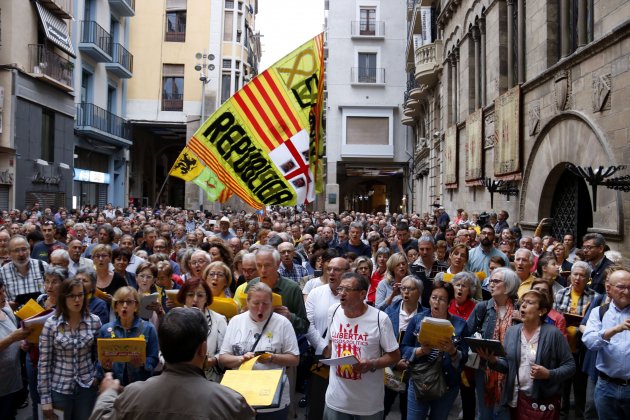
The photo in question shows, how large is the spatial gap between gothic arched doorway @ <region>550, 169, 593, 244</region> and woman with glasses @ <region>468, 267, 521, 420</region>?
7.39 metres

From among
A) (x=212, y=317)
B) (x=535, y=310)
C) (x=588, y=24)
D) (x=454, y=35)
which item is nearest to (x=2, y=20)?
(x=454, y=35)

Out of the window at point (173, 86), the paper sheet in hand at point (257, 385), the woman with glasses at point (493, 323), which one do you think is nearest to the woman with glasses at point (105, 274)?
A: the paper sheet in hand at point (257, 385)

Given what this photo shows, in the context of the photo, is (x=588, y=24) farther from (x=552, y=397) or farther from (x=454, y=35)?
(x=454, y=35)

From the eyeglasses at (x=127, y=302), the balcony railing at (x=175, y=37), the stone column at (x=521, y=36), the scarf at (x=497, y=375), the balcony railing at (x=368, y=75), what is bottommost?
the scarf at (x=497, y=375)

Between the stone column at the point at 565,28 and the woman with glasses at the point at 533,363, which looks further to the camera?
the stone column at the point at 565,28

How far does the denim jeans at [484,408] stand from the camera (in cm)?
474

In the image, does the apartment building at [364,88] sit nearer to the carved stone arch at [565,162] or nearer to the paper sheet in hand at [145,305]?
the carved stone arch at [565,162]

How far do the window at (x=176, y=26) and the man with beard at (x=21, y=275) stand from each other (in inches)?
1270

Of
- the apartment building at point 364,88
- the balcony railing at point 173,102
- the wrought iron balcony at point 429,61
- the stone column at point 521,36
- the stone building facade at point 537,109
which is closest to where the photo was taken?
the stone building facade at point 537,109

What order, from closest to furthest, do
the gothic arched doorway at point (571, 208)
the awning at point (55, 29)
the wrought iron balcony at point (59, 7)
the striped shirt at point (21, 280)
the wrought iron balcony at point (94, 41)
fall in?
the striped shirt at point (21, 280)
the gothic arched doorway at point (571, 208)
the awning at point (55, 29)
the wrought iron balcony at point (59, 7)
the wrought iron balcony at point (94, 41)

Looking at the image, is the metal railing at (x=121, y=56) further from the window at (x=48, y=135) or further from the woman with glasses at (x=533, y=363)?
the woman with glasses at (x=533, y=363)

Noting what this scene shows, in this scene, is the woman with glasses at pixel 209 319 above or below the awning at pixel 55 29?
below

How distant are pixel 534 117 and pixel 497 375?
10.2 metres

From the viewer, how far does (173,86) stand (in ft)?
121
